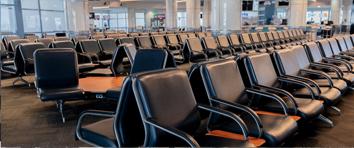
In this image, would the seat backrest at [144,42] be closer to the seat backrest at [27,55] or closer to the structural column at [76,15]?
the seat backrest at [27,55]

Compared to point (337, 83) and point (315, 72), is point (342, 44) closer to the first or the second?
point (337, 83)

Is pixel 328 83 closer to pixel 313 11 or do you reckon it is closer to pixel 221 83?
pixel 221 83

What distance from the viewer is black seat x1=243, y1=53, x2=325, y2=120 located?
2701mm

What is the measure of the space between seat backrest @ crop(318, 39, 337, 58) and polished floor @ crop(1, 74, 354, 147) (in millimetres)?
787

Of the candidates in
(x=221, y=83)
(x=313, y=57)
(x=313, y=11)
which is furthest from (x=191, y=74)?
(x=313, y=11)

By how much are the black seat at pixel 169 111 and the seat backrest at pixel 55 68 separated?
243 cm

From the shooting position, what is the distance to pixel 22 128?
3.69 metres

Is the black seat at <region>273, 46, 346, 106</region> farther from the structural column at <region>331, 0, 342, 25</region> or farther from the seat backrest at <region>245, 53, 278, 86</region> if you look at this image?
the structural column at <region>331, 0, 342, 25</region>

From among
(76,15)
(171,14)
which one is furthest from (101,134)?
(171,14)

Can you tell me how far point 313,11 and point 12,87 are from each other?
106ft

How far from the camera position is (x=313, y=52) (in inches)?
187

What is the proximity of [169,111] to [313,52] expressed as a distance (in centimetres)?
362

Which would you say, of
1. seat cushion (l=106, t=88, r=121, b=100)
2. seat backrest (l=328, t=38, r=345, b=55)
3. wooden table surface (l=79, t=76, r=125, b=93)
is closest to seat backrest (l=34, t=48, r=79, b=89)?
wooden table surface (l=79, t=76, r=125, b=93)

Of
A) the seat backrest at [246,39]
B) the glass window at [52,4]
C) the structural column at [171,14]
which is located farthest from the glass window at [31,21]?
the seat backrest at [246,39]
